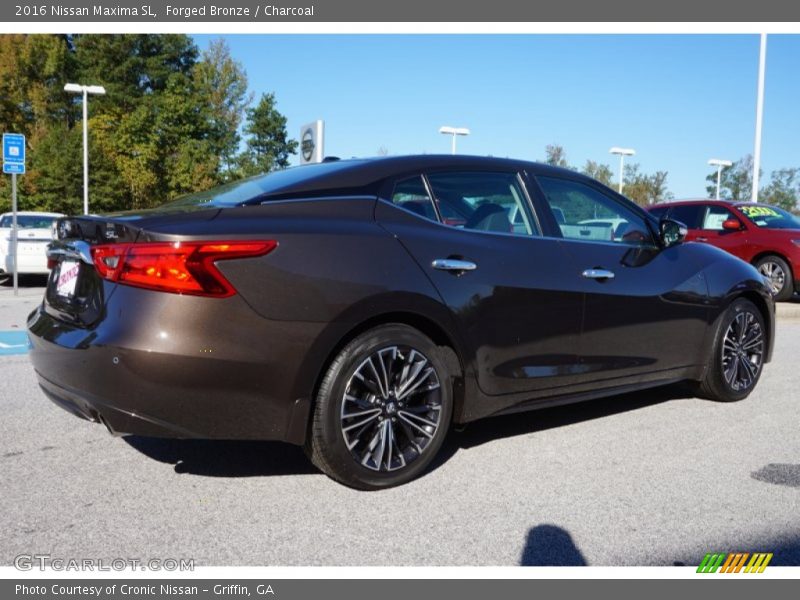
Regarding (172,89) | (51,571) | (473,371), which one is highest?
(172,89)

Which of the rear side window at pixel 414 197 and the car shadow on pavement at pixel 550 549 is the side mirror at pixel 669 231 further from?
the car shadow on pavement at pixel 550 549

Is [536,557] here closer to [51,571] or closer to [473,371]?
[473,371]

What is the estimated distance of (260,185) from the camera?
3828 mm

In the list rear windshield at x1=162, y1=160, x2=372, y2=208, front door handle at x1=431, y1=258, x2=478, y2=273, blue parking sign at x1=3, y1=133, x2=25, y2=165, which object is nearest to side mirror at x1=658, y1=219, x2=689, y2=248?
front door handle at x1=431, y1=258, x2=478, y2=273

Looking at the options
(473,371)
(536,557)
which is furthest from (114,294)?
(536,557)

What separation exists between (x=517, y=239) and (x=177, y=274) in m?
1.84

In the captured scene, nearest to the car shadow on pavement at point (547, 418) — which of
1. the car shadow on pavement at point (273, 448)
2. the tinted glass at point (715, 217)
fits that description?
the car shadow on pavement at point (273, 448)

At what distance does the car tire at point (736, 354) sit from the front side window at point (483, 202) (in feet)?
6.17

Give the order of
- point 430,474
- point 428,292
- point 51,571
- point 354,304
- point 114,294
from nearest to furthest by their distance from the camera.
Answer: point 51,571 < point 114,294 < point 354,304 < point 428,292 < point 430,474

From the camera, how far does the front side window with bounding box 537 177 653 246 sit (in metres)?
4.40

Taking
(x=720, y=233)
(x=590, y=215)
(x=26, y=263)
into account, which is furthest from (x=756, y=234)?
(x=26, y=263)

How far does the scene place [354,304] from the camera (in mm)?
3283

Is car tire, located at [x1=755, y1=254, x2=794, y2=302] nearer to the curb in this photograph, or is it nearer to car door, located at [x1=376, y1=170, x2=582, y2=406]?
the curb

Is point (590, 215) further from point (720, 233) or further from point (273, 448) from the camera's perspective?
point (720, 233)
